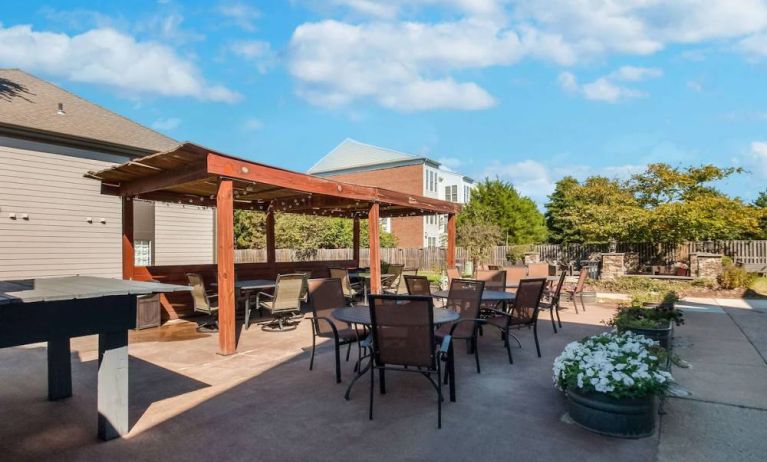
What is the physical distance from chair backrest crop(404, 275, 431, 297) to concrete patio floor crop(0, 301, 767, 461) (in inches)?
43.4

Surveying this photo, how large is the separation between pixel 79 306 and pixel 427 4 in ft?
31.8

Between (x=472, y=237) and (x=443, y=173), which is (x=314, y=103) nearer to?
(x=443, y=173)

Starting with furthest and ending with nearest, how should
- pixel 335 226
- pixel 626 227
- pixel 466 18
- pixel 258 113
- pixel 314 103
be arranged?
pixel 258 113 < pixel 314 103 < pixel 335 226 < pixel 626 227 < pixel 466 18

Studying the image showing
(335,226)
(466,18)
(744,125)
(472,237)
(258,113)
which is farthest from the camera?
(258,113)

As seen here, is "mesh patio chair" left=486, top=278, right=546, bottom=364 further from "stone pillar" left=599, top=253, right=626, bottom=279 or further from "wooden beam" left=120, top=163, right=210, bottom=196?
"stone pillar" left=599, top=253, right=626, bottom=279

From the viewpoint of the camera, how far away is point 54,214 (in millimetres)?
10812

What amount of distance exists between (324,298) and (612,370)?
3.05m

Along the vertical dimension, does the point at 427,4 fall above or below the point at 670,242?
above

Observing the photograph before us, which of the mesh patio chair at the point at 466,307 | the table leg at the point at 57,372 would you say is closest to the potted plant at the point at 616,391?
the mesh patio chair at the point at 466,307

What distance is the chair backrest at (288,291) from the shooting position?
7324 mm

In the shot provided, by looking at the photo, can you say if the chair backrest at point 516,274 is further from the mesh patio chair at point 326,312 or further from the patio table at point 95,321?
the patio table at point 95,321

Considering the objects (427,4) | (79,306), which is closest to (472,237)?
(427,4)

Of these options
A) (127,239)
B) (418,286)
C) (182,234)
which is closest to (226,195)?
(418,286)

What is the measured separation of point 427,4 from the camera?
10.3 metres
